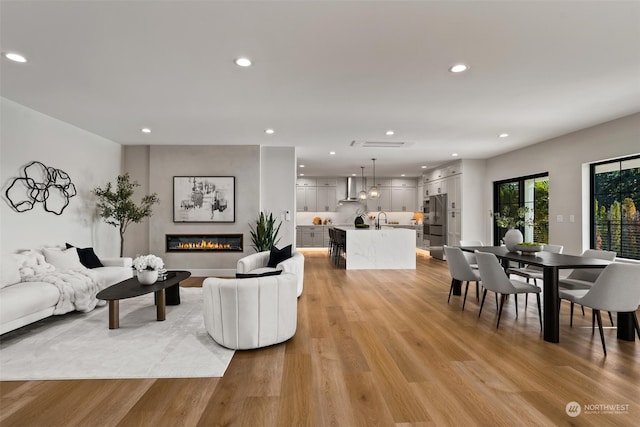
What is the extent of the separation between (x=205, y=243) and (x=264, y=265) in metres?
2.24

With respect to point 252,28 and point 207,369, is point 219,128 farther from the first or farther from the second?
point 207,369

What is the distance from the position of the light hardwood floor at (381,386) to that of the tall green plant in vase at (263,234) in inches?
119

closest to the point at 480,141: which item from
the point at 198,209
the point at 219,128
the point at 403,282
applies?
the point at 403,282

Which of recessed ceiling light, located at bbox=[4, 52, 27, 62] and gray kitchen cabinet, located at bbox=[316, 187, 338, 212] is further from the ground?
recessed ceiling light, located at bbox=[4, 52, 27, 62]

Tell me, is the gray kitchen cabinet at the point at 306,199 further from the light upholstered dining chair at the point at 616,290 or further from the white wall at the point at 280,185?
the light upholstered dining chair at the point at 616,290

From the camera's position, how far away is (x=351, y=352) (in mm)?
2908

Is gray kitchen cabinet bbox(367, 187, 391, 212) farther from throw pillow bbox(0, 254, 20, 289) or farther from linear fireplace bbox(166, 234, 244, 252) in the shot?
throw pillow bbox(0, 254, 20, 289)

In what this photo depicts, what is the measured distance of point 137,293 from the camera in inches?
137

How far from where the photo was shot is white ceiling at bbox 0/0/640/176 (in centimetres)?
225

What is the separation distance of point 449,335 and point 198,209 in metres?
5.21

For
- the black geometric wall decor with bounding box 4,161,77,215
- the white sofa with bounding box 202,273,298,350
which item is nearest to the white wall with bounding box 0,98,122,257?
the black geometric wall decor with bounding box 4,161,77,215

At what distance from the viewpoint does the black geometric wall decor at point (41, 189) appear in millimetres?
4199

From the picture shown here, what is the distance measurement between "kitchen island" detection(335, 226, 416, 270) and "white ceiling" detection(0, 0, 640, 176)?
2.73m

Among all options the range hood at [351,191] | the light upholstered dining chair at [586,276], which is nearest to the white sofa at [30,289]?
the light upholstered dining chair at [586,276]
